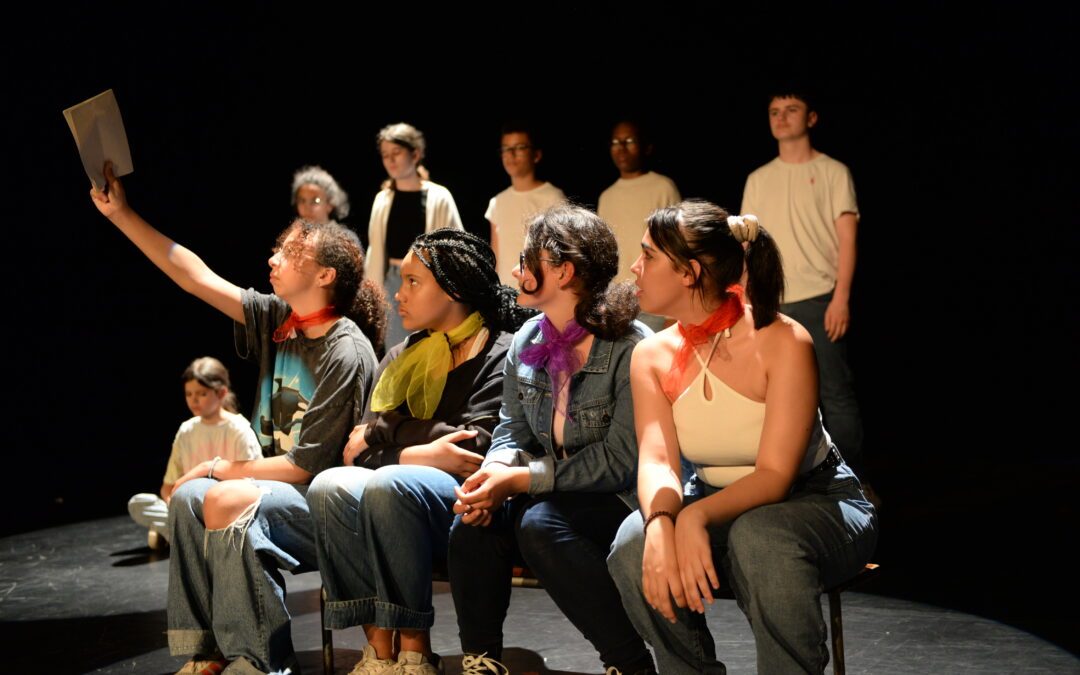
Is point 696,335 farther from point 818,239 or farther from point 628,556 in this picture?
point 818,239

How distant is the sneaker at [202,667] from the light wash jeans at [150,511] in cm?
182

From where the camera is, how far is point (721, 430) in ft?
7.12

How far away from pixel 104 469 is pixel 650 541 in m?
4.63

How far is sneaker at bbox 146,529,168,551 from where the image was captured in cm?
437

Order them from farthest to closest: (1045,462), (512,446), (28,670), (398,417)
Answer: (1045,462) < (28,670) < (398,417) < (512,446)

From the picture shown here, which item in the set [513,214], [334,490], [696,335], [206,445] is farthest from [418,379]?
[513,214]

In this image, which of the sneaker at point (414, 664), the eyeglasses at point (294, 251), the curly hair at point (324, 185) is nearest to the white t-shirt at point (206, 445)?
the curly hair at point (324, 185)

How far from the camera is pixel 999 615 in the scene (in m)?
2.95

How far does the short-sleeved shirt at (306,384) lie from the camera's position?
2.77m

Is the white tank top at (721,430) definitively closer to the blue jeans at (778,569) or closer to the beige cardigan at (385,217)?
the blue jeans at (778,569)

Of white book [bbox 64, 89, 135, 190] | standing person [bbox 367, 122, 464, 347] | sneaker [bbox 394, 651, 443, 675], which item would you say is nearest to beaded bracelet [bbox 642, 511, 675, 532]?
sneaker [bbox 394, 651, 443, 675]

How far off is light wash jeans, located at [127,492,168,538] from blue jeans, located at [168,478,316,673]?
5.91 ft

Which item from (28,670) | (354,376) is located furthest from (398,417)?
(28,670)

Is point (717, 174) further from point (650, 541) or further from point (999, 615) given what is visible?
point (650, 541)
